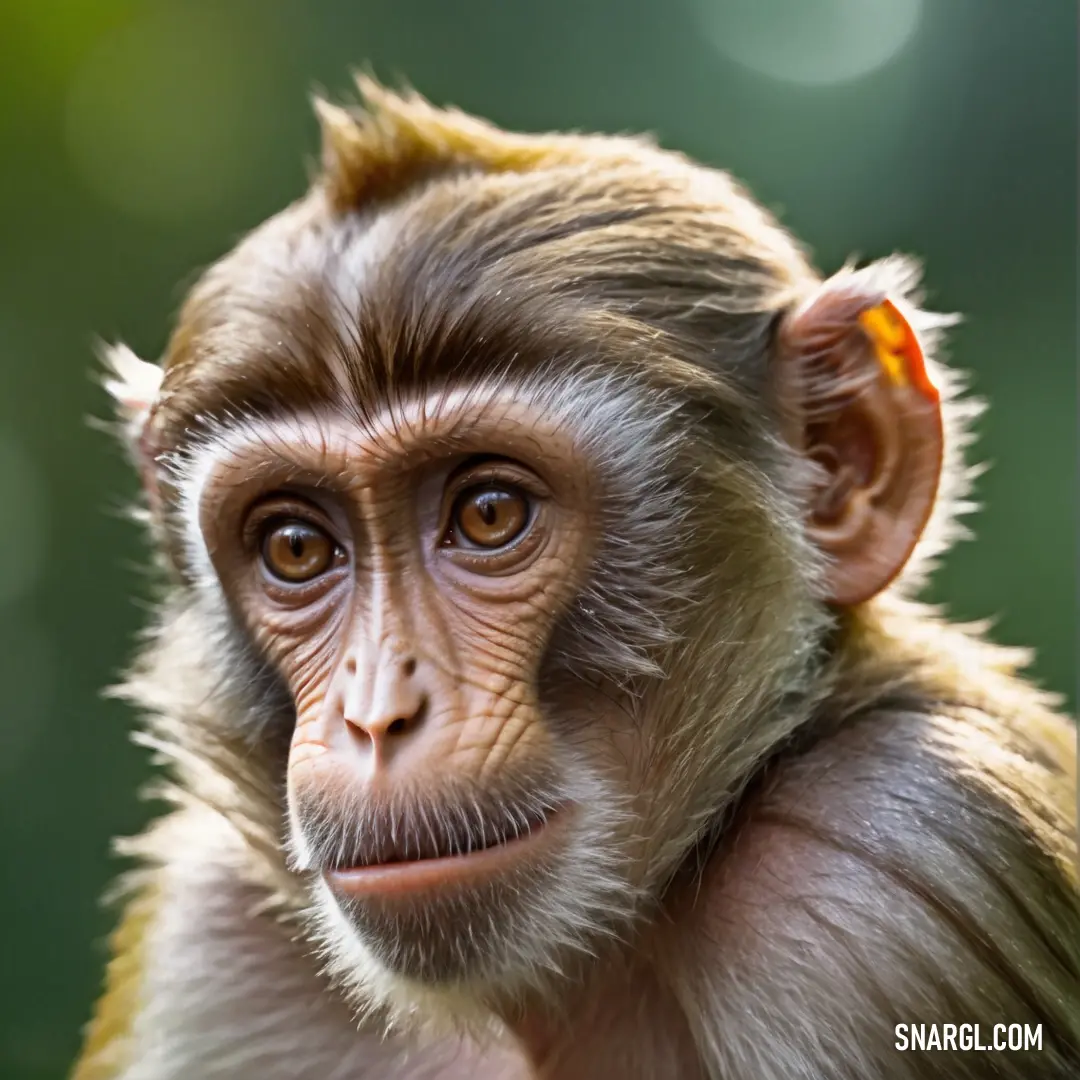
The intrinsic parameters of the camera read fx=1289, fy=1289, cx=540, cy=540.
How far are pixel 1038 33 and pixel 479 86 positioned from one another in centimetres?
88

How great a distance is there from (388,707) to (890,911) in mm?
586

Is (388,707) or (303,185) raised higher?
(303,185)

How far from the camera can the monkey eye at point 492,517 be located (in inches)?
58.9

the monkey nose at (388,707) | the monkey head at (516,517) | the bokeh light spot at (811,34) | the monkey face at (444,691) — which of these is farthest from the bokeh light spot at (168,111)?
the monkey nose at (388,707)

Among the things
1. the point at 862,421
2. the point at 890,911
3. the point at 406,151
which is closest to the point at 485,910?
the point at 890,911

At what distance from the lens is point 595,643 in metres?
1.50

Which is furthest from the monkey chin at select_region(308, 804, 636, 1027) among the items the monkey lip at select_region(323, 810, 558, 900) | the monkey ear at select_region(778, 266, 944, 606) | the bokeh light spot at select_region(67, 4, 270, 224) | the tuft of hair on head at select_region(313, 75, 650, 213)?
Result: the bokeh light spot at select_region(67, 4, 270, 224)

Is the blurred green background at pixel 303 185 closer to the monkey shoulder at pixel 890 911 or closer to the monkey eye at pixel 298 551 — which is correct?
the monkey shoulder at pixel 890 911

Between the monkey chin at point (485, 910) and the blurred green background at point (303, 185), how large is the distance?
0.87 meters

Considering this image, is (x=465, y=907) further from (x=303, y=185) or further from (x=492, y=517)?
(x=303, y=185)

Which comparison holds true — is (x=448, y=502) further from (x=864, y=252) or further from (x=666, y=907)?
(x=864, y=252)

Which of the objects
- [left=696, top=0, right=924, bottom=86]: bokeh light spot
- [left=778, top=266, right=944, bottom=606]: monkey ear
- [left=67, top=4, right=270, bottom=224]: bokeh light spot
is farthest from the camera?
[left=67, top=4, right=270, bottom=224]: bokeh light spot

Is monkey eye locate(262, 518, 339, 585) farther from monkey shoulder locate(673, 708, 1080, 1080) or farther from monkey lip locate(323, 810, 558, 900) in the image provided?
monkey shoulder locate(673, 708, 1080, 1080)

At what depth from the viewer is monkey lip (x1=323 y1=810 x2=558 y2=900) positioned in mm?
1390
